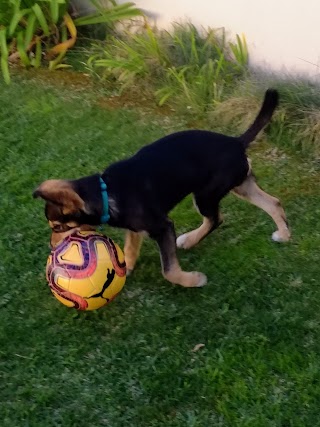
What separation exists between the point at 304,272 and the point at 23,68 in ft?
14.5

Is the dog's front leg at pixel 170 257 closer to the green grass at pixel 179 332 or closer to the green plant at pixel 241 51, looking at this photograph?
the green grass at pixel 179 332

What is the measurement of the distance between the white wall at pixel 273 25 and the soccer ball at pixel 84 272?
332cm

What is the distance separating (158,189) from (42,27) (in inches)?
150

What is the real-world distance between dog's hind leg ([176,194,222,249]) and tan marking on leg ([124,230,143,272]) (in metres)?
0.38

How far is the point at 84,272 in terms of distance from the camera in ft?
12.8

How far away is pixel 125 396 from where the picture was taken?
145 inches

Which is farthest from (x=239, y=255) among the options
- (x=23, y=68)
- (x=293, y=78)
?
(x=23, y=68)

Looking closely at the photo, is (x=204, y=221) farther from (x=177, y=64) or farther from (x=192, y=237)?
(x=177, y=64)

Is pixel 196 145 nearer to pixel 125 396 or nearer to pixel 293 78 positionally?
pixel 125 396

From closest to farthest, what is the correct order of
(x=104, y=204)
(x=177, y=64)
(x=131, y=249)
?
(x=104, y=204)
(x=131, y=249)
(x=177, y=64)

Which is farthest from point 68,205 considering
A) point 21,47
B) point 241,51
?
point 21,47

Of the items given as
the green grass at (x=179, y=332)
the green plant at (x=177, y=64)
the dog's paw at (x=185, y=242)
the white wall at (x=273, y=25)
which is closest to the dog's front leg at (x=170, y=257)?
the green grass at (x=179, y=332)

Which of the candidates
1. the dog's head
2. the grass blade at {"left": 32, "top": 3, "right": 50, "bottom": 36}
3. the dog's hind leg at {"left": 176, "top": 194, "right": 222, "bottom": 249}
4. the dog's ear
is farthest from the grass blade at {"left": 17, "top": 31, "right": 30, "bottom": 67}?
the dog's ear

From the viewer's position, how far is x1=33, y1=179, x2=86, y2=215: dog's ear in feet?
12.7
